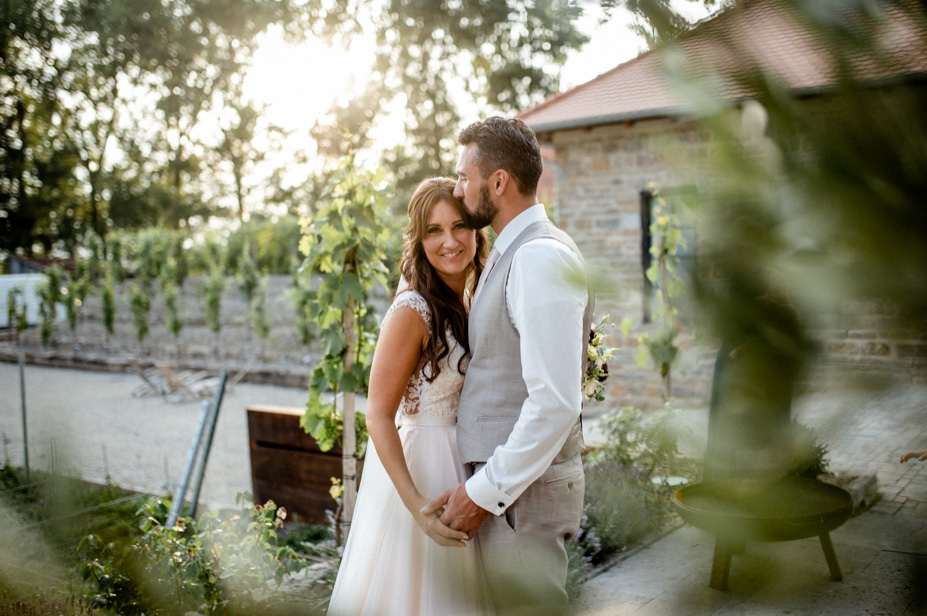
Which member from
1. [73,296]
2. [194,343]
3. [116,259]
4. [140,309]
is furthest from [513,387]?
[116,259]

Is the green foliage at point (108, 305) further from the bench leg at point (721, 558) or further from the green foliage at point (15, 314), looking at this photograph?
the bench leg at point (721, 558)

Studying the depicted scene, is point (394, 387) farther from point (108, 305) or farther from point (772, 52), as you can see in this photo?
point (108, 305)

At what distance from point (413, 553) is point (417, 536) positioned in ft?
0.18

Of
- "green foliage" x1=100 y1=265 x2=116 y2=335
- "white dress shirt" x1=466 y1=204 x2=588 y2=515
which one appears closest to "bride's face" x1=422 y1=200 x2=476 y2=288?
"white dress shirt" x1=466 y1=204 x2=588 y2=515

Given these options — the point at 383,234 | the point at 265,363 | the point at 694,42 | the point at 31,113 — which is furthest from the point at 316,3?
the point at 694,42

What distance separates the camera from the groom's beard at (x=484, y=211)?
83.7 inches

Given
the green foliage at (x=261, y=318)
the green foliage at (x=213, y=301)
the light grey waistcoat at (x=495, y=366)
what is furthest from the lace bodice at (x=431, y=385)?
the green foliage at (x=213, y=301)

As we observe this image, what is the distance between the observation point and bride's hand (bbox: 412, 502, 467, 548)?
2.01 meters

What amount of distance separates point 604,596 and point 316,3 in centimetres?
2078

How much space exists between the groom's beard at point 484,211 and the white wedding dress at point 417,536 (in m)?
0.33

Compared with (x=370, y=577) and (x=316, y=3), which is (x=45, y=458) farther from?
(x=316, y=3)

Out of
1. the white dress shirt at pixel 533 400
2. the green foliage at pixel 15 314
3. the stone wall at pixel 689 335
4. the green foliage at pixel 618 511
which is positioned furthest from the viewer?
the green foliage at pixel 15 314

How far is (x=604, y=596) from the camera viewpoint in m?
3.45

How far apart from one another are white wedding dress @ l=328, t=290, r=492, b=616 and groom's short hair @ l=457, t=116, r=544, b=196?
0.50m
